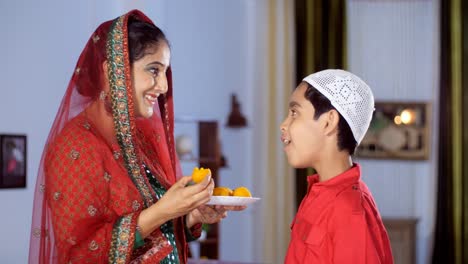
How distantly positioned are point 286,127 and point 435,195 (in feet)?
18.1

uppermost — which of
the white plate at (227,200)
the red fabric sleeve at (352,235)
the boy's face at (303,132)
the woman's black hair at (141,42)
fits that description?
the woman's black hair at (141,42)

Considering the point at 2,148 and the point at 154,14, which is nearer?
the point at 2,148

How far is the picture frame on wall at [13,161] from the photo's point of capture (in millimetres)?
3768

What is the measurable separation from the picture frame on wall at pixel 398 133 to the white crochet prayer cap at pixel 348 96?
5.44 metres

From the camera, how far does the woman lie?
2.24 meters

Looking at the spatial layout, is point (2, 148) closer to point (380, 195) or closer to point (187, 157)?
point (187, 157)

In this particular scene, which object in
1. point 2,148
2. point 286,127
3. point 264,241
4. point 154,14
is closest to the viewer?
point 286,127

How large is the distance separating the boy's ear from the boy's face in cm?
2

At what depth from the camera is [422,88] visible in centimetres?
768

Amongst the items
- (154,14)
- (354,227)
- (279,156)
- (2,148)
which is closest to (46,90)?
(2,148)

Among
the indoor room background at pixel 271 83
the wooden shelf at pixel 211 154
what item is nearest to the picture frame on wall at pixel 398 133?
the indoor room background at pixel 271 83

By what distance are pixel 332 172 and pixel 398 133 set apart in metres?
5.60

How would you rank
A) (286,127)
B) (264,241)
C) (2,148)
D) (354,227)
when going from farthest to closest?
1. (264,241)
2. (2,148)
3. (286,127)
4. (354,227)

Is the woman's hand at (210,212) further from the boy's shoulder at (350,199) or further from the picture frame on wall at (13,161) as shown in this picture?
the picture frame on wall at (13,161)
